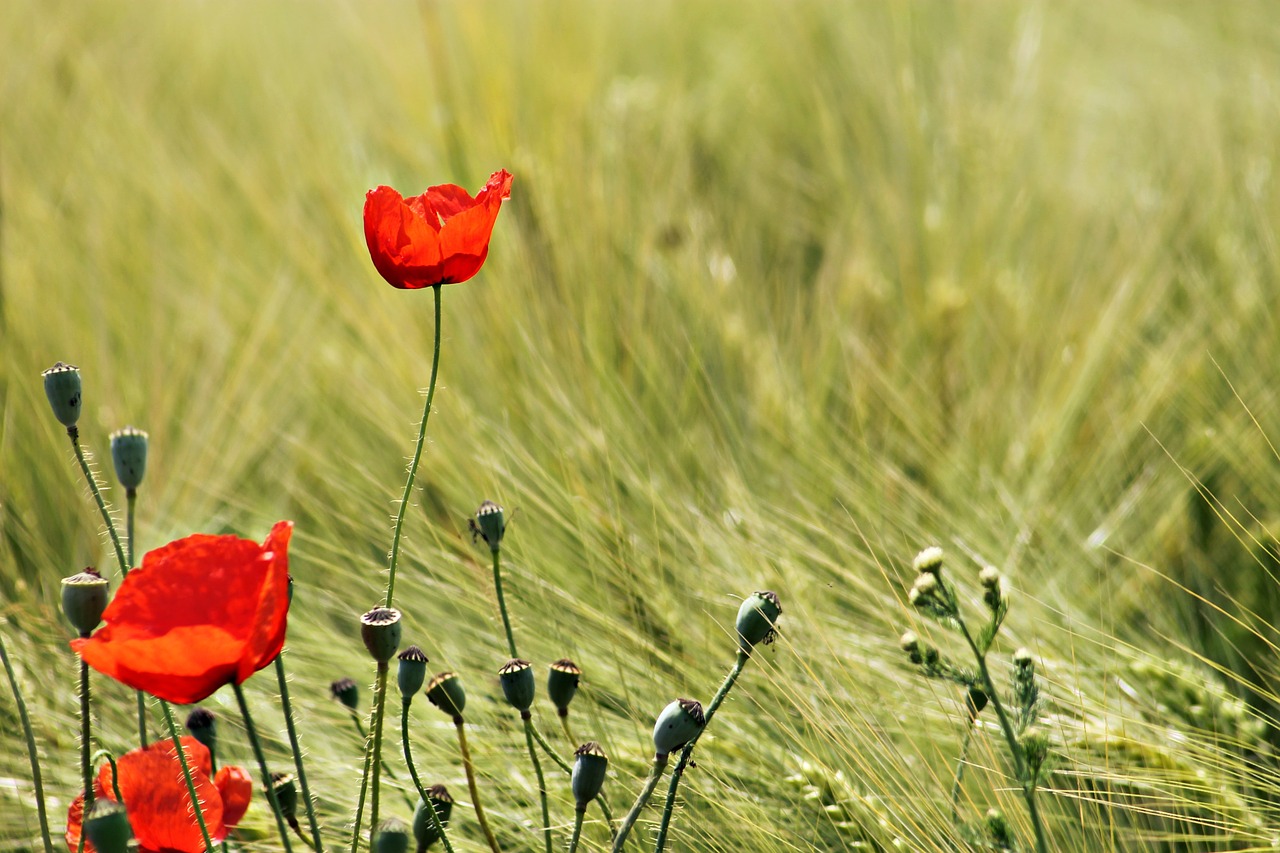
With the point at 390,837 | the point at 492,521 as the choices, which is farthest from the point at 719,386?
the point at 390,837

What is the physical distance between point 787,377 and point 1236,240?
17.4 inches

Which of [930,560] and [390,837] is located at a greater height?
[930,560]

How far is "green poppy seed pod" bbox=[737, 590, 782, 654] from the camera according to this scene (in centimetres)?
44

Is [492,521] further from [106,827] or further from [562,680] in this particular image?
[106,827]

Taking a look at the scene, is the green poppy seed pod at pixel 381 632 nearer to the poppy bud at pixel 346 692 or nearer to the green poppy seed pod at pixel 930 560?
the poppy bud at pixel 346 692

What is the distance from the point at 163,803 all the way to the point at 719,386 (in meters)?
0.56

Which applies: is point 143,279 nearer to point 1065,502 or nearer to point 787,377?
point 787,377

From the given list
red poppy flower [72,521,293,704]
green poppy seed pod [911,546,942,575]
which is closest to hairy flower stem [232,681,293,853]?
red poppy flower [72,521,293,704]

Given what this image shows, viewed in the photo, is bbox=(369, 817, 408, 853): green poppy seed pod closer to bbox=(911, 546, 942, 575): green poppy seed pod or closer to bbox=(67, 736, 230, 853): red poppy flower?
bbox=(67, 736, 230, 853): red poppy flower

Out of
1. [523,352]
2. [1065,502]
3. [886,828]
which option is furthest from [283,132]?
[886,828]

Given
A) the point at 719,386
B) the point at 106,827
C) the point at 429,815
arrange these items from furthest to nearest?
1. the point at 719,386
2. the point at 429,815
3. the point at 106,827

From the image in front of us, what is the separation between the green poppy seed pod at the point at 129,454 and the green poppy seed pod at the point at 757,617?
0.25 meters

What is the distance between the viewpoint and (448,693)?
0.47 meters

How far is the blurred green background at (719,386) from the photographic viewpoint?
0.60 m
